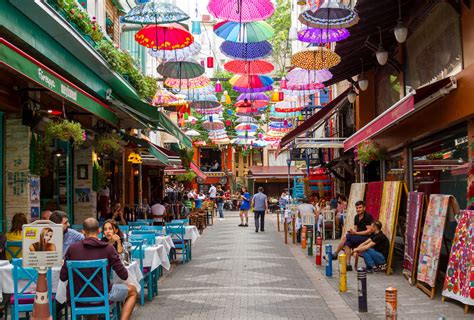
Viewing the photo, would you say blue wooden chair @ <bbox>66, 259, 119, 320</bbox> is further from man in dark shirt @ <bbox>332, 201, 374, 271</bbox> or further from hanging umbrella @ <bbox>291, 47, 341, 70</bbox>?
hanging umbrella @ <bbox>291, 47, 341, 70</bbox>

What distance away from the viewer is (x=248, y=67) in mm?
17797

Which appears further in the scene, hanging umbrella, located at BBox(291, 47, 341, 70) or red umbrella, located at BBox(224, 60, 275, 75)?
red umbrella, located at BBox(224, 60, 275, 75)

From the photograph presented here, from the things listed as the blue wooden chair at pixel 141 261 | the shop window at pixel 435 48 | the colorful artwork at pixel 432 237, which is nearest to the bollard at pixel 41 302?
the blue wooden chair at pixel 141 261

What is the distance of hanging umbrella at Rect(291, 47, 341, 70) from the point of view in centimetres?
1478

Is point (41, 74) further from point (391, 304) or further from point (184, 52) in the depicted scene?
point (184, 52)

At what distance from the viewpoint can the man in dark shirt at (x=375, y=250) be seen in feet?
36.5

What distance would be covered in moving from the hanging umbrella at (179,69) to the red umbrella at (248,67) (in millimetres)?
973

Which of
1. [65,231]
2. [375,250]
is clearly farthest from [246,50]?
[65,231]

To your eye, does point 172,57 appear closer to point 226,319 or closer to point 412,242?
Result: point 412,242

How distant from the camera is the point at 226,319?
7.64 meters

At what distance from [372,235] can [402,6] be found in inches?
208

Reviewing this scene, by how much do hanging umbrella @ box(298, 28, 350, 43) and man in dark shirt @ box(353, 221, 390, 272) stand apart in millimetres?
4735

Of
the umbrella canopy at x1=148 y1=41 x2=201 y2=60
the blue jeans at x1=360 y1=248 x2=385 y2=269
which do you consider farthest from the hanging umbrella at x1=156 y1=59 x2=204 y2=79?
the blue jeans at x1=360 y1=248 x2=385 y2=269

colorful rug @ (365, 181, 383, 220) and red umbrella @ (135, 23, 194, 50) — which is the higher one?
red umbrella @ (135, 23, 194, 50)
